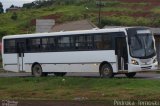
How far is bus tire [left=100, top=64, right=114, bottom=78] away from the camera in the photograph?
30708mm

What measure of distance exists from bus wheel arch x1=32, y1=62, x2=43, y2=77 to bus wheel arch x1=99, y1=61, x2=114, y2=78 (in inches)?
217

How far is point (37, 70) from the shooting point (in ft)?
118

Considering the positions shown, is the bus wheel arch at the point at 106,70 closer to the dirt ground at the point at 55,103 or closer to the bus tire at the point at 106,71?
the bus tire at the point at 106,71

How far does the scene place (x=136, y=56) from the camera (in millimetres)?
30188

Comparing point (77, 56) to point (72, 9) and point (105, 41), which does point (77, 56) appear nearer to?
point (105, 41)

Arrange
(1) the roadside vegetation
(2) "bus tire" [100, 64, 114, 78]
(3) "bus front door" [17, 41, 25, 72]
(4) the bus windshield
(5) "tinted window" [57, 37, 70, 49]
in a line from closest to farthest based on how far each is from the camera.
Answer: (4) the bus windshield < (2) "bus tire" [100, 64, 114, 78] < (5) "tinted window" [57, 37, 70, 49] < (3) "bus front door" [17, 41, 25, 72] < (1) the roadside vegetation

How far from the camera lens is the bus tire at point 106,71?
30708 millimetres

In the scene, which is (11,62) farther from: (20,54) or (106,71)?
(106,71)

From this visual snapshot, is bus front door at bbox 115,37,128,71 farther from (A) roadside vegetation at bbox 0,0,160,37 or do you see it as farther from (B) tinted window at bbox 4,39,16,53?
(A) roadside vegetation at bbox 0,0,160,37

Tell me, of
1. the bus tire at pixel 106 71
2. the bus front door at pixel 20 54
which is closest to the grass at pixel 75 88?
the bus tire at pixel 106 71

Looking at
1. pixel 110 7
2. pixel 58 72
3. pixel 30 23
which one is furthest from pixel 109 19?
pixel 58 72

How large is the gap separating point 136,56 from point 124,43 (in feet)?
3.23

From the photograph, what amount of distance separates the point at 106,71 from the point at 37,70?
6600 millimetres

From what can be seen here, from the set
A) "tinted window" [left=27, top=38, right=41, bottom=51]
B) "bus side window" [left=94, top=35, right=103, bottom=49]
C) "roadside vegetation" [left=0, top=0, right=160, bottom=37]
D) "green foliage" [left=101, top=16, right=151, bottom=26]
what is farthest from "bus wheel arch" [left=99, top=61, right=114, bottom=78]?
"green foliage" [left=101, top=16, right=151, bottom=26]
